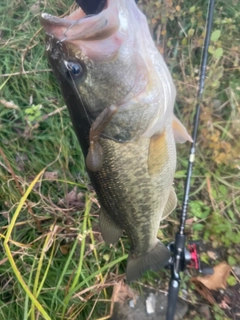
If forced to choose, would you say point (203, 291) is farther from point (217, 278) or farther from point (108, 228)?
point (108, 228)

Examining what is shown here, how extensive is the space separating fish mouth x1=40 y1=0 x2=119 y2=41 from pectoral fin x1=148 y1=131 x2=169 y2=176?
410 mm

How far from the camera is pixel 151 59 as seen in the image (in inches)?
51.7

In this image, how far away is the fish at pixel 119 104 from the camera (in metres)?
1.21

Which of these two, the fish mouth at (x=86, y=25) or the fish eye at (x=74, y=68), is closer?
the fish mouth at (x=86, y=25)

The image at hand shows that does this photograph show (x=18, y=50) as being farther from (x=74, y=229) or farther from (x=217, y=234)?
(x=217, y=234)

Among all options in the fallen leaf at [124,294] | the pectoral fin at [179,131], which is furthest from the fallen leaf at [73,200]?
the pectoral fin at [179,131]

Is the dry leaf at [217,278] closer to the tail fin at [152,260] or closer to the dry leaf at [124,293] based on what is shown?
the dry leaf at [124,293]

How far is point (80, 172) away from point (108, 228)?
1.13 m

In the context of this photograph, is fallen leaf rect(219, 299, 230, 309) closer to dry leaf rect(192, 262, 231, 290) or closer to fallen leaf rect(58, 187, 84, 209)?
dry leaf rect(192, 262, 231, 290)

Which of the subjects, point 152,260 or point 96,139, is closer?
point 96,139

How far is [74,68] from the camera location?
127cm

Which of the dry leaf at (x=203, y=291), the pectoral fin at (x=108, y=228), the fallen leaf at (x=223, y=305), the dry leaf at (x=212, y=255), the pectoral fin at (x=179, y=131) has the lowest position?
the fallen leaf at (x=223, y=305)

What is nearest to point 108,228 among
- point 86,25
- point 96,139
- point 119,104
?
point 96,139

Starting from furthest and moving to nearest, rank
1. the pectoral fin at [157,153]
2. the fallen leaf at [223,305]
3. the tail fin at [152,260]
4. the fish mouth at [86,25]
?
1. the fallen leaf at [223,305]
2. the tail fin at [152,260]
3. the pectoral fin at [157,153]
4. the fish mouth at [86,25]
